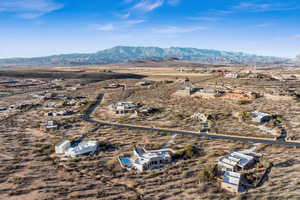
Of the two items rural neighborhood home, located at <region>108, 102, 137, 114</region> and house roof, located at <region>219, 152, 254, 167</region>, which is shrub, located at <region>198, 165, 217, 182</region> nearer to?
house roof, located at <region>219, 152, 254, 167</region>

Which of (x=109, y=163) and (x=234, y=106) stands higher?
(x=234, y=106)

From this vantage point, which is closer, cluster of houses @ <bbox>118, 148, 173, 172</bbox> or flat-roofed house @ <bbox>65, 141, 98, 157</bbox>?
cluster of houses @ <bbox>118, 148, 173, 172</bbox>

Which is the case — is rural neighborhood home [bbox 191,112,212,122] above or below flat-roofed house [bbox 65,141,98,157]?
above

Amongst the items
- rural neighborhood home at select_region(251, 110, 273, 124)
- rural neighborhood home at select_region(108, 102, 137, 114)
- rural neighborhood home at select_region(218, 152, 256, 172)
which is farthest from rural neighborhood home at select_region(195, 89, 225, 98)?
rural neighborhood home at select_region(218, 152, 256, 172)

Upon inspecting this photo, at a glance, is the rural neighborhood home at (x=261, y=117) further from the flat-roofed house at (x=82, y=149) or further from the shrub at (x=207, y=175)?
the flat-roofed house at (x=82, y=149)

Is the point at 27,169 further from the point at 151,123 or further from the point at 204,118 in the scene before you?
the point at 204,118

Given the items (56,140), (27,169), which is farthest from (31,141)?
(27,169)

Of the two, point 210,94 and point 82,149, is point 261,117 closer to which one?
point 210,94
